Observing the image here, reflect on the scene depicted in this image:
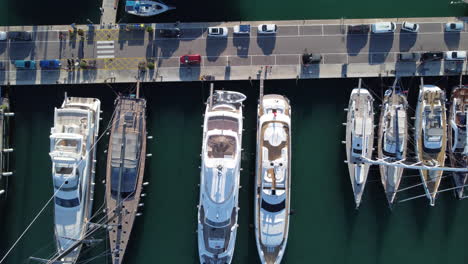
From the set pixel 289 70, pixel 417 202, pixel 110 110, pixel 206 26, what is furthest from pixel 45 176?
pixel 417 202

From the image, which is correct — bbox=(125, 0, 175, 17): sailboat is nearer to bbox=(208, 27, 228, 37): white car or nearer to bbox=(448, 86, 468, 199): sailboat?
bbox=(208, 27, 228, 37): white car

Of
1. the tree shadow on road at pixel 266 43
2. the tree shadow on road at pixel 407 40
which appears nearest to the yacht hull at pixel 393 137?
the tree shadow on road at pixel 407 40

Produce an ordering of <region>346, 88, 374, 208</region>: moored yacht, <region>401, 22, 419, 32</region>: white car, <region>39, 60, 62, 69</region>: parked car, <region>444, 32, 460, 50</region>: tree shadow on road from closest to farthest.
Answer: <region>346, 88, 374, 208</region>: moored yacht, <region>39, 60, 62, 69</region>: parked car, <region>401, 22, 419, 32</region>: white car, <region>444, 32, 460, 50</region>: tree shadow on road

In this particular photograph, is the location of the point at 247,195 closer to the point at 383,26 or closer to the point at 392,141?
the point at 392,141

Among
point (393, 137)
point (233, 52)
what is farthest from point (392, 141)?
point (233, 52)

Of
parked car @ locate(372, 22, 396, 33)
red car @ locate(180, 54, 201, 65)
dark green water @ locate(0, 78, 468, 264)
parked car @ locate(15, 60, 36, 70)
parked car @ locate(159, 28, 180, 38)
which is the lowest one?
dark green water @ locate(0, 78, 468, 264)

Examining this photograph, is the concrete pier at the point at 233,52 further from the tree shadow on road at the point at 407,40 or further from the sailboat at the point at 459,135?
the sailboat at the point at 459,135

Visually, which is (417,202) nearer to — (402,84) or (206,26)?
(402,84)

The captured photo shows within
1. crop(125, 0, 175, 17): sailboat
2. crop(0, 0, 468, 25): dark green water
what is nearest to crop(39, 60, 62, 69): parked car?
crop(0, 0, 468, 25): dark green water
